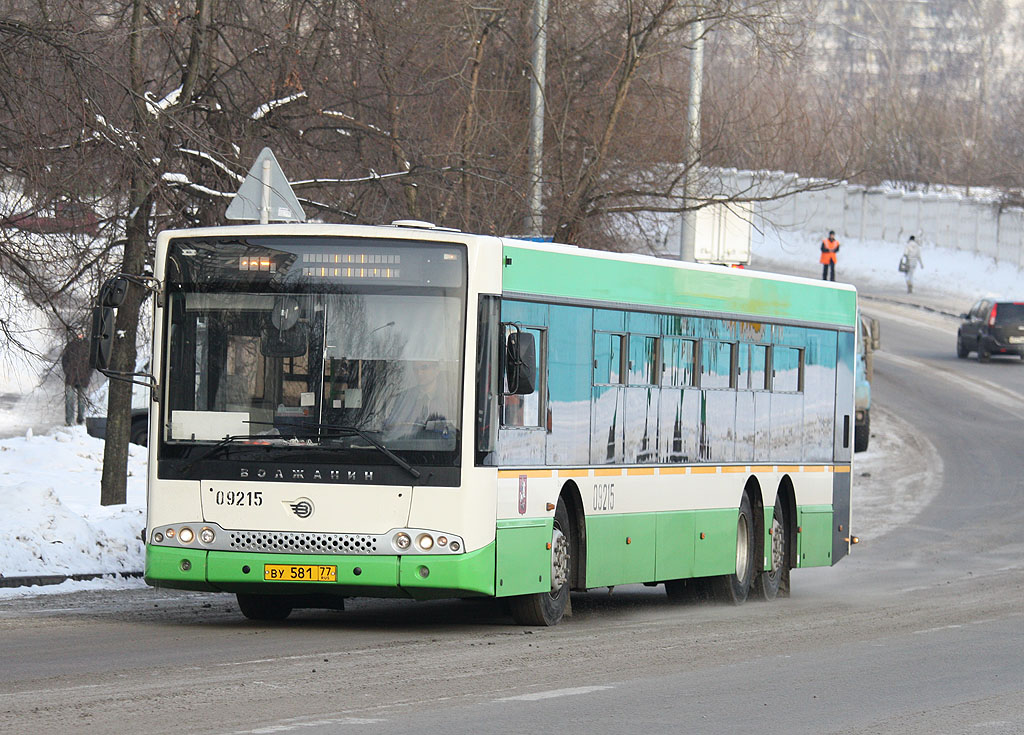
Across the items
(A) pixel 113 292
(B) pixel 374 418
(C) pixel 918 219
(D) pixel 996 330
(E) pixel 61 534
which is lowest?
(E) pixel 61 534

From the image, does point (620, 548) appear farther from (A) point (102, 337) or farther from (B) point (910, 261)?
(B) point (910, 261)

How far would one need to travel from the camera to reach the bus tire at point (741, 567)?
16.8 meters

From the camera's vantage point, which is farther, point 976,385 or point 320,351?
point 976,385

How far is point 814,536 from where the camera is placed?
18344 mm

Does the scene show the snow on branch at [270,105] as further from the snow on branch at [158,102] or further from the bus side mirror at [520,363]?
the bus side mirror at [520,363]

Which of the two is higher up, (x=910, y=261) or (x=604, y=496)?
(x=910, y=261)

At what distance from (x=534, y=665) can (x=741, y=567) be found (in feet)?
20.7

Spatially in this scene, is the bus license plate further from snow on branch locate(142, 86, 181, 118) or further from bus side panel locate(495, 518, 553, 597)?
snow on branch locate(142, 86, 181, 118)

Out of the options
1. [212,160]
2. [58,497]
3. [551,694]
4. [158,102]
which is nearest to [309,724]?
[551,694]

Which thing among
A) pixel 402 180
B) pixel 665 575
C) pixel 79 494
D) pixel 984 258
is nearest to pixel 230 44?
pixel 402 180

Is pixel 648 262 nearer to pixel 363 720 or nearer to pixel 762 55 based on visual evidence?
pixel 363 720

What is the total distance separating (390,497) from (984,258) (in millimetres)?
63329

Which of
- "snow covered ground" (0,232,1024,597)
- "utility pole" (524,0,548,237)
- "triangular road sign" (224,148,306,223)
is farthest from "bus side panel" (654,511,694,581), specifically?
"utility pole" (524,0,548,237)

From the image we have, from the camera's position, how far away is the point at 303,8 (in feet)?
64.3
